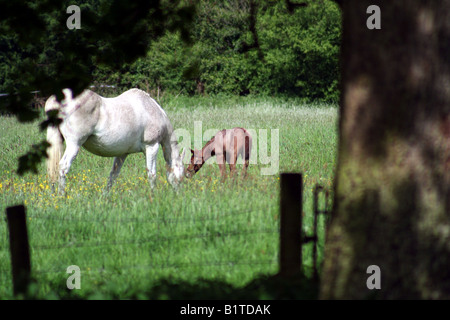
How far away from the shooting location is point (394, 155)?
3158mm

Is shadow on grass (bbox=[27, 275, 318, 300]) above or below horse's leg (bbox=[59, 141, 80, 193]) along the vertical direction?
below

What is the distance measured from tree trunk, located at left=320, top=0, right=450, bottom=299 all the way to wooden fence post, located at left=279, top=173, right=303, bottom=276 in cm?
69

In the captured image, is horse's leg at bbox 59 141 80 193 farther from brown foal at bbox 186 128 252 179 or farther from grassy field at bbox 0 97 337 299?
brown foal at bbox 186 128 252 179

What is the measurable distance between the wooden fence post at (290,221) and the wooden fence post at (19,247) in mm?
1729

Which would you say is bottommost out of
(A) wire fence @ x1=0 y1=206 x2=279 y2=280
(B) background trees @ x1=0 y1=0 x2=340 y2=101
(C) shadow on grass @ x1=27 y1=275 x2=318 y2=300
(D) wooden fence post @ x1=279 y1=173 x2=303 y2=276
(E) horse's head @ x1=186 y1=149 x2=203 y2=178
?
(C) shadow on grass @ x1=27 y1=275 x2=318 y2=300

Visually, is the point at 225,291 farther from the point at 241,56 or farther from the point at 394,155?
the point at 241,56

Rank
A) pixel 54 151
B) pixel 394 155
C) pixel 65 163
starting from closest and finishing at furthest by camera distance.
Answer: pixel 394 155, pixel 65 163, pixel 54 151

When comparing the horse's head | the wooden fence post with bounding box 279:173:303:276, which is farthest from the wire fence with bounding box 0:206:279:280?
the horse's head

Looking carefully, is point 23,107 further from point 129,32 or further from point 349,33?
point 349,33

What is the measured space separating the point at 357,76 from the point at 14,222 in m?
2.36

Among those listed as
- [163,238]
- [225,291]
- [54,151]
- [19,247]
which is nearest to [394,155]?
[225,291]

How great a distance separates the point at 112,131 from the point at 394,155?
268 inches

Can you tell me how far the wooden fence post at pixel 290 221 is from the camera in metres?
4.07

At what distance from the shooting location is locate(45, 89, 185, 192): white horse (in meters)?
9.06
